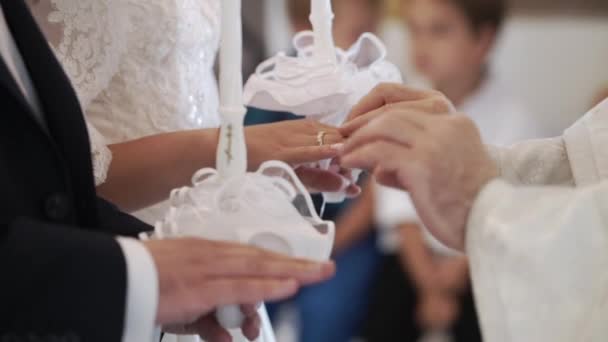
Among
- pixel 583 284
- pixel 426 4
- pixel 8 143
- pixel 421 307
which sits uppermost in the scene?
pixel 8 143

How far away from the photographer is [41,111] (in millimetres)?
673

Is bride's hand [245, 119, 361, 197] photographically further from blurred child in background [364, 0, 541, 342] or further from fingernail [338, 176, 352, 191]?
blurred child in background [364, 0, 541, 342]

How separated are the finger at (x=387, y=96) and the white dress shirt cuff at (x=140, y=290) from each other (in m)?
0.32

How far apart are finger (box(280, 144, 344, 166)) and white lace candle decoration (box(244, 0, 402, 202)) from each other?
0.11ft

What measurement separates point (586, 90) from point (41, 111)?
2.34 metres

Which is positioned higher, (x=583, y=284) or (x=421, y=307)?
(x=583, y=284)

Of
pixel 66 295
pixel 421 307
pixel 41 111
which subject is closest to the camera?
pixel 66 295

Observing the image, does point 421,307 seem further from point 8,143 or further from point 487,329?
point 8,143

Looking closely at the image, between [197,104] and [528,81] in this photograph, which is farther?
[528,81]

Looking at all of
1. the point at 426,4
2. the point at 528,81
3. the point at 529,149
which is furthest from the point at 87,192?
the point at 528,81

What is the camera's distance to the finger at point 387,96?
840mm

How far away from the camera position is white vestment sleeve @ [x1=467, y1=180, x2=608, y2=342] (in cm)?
69

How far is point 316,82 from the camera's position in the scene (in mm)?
811

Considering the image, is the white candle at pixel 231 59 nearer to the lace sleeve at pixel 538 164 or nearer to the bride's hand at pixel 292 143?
the bride's hand at pixel 292 143
